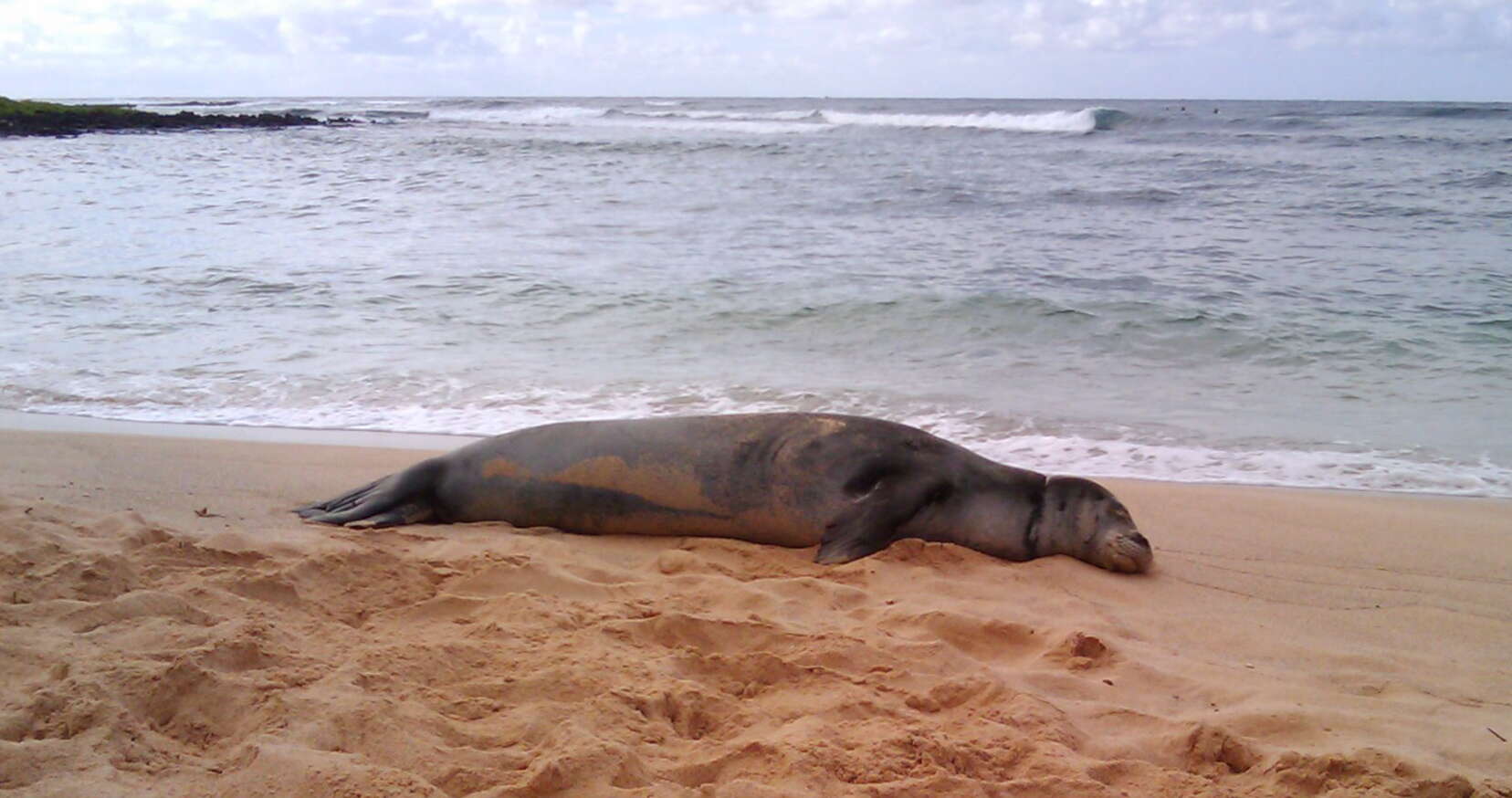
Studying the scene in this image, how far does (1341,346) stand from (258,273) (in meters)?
10.6

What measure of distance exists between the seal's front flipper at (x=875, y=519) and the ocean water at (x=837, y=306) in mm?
1743

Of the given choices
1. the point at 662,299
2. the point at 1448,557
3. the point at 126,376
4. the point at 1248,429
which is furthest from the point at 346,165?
the point at 1448,557

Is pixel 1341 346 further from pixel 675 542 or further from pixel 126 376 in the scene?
pixel 126 376

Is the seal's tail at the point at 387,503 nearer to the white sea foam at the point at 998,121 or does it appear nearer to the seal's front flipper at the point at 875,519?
the seal's front flipper at the point at 875,519

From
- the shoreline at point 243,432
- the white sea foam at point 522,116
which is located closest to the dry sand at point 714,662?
the shoreline at point 243,432

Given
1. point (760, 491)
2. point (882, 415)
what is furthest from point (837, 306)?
point (760, 491)

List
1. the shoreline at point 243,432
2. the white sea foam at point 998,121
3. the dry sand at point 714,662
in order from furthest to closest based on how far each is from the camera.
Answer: the white sea foam at point 998,121, the shoreline at point 243,432, the dry sand at point 714,662

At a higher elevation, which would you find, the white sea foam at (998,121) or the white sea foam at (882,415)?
the white sea foam at (998,121)

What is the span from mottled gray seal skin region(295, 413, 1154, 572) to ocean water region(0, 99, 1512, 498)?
153 cm

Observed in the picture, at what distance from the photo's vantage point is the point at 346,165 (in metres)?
27.2

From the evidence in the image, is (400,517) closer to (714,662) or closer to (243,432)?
(714,662)

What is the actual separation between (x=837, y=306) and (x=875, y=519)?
6.08m

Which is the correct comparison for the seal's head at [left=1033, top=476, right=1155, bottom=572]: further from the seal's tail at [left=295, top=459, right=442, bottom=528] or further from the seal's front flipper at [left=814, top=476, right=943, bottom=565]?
the seal's tail at [left=295, top=459, right=442, bottom=528]

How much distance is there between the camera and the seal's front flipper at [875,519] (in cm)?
446
